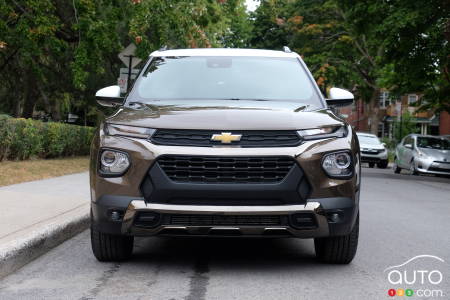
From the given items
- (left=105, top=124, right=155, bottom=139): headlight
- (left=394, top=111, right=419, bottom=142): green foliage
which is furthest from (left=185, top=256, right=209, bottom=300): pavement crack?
(left=394, top=111, right=419, bottom=142): green foliage

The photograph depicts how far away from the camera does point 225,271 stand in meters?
5.66

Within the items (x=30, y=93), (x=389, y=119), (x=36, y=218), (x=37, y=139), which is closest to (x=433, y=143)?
(x=37, y=139)

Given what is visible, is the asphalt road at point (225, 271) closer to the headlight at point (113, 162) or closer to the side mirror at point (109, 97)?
the headlight at point (113, 162)

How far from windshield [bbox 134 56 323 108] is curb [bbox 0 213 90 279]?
5.13 feet

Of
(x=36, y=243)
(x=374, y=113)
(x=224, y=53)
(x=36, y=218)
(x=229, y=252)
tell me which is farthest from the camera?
(x=374, y=113)

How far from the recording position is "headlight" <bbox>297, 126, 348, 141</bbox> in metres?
5.38

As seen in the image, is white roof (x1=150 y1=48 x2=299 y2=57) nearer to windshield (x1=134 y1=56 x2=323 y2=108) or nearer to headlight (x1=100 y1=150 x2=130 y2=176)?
windshield (x1=134 y1=56 x2=323 y2=108)

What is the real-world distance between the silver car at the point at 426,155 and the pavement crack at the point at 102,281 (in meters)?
19.1

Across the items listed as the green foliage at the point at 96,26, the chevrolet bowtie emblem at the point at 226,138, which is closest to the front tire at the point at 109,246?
the chevrolet bowtie emblem at the point at 226,138

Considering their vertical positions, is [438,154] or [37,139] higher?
[37,139]

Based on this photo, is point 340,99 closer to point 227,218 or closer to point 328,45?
point 227,218

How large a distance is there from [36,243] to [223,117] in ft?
7.13

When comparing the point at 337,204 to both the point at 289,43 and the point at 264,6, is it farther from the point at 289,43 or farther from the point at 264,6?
the point at 289,43

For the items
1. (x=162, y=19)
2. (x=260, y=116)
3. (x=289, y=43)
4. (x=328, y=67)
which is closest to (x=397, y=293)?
(x=260, y=116)
